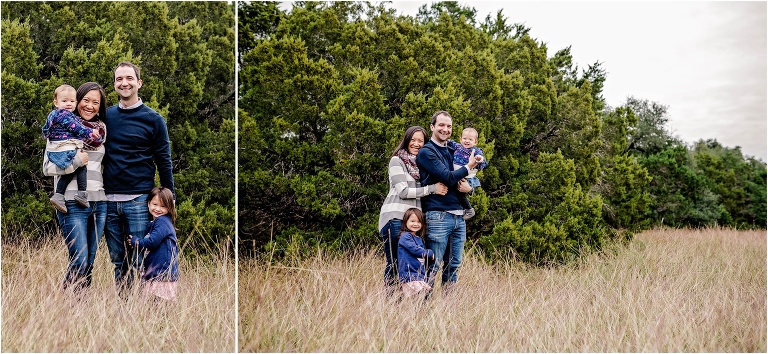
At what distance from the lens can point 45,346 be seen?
287cm

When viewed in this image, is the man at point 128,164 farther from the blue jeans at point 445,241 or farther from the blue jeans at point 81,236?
the blue jeans at point 445,241

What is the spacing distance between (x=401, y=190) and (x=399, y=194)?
3cm

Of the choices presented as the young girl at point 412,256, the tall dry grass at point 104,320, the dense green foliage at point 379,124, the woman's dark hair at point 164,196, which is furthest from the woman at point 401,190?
the dense green foliage at point 379,124

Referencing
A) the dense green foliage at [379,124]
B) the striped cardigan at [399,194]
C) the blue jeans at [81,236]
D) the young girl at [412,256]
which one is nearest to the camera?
the blue jeans at [81,236]

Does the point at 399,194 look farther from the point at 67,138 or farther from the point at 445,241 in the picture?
the point at 67,138

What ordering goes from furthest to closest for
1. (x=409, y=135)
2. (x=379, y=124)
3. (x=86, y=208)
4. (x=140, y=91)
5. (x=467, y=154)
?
(x=140, y=91)
(x=379, y=124)
(x=467, y=154)
(x=409, y=135)
(x=86, y=208)

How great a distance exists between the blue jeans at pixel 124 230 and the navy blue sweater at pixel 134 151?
77 millimetres

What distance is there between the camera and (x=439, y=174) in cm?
325

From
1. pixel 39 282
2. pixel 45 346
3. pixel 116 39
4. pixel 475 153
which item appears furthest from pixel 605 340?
pixel 116 39

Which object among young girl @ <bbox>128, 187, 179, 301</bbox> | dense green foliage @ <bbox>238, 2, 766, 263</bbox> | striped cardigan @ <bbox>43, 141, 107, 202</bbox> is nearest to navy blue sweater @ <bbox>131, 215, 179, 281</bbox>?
young girl @ <bbox>128, 187, 179, 301</bbox>

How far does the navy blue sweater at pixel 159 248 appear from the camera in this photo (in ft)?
10.0

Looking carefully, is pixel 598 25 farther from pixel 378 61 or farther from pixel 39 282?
pixel 39 282

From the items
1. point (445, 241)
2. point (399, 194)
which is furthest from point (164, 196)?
point (445, 241)

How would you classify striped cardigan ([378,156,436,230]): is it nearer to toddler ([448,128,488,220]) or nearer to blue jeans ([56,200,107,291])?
toddler ([448,128,488,220])
